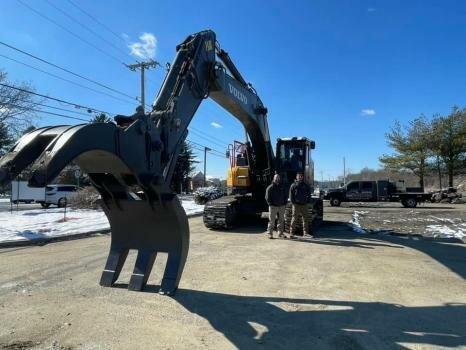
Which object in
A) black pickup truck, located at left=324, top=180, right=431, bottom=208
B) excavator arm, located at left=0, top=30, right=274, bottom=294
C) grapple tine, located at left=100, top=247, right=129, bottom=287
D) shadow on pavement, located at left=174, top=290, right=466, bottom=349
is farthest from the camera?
black pickup truck, located at left=324, top=180, right=431, bottom=208

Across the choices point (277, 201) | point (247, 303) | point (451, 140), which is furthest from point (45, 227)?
point (451, 140)

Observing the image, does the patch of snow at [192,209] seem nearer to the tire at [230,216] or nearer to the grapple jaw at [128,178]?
the tire at [230,216]

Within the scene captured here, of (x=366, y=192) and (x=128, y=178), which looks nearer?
(x=128, y=178)

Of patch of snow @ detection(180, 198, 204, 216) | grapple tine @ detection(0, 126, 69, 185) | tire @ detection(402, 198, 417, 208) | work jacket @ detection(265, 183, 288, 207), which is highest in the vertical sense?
grapple tine @ detection(0, 126, 69, 185)

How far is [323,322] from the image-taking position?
5344 millimetres

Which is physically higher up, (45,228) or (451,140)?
(451,140)

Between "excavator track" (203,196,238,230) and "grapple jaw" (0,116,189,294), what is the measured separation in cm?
696

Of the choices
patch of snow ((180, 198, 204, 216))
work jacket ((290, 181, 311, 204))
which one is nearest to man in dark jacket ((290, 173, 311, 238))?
work jacket ((290, 181, 311, 204))

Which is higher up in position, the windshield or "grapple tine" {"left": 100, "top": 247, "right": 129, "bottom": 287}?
the windshield

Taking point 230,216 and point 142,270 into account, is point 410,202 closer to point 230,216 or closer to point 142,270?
point 230,216

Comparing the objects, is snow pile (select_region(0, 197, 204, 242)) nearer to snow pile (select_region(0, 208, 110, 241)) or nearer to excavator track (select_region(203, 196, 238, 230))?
snow pile (select_region(0, 208, 110, 241))

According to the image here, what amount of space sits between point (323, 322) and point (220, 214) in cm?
869

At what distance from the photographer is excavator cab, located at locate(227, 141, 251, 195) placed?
14.9 meters

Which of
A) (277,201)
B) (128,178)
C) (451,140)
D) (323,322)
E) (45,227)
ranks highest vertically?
(451,140)
